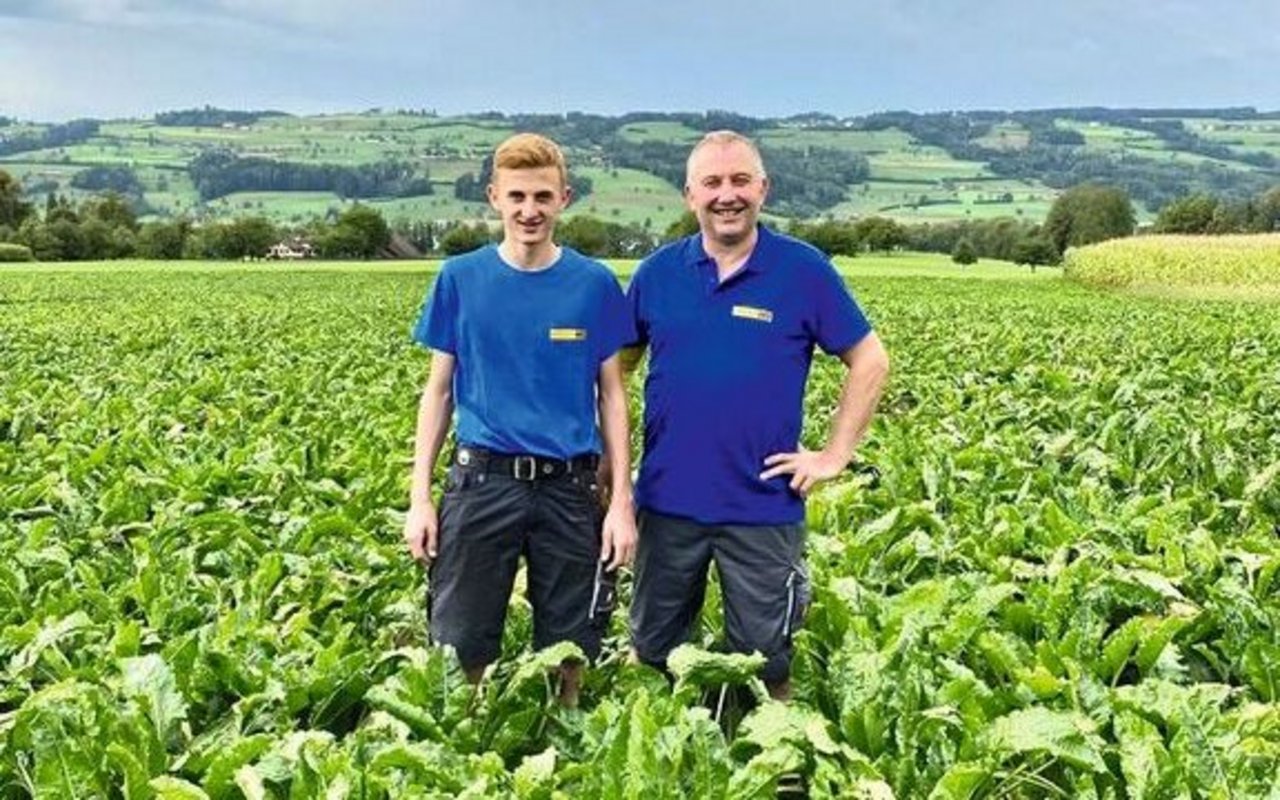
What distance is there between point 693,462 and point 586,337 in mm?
539

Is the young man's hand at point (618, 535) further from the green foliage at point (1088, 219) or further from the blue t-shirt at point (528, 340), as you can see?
the green foliage at point (1088, 219)

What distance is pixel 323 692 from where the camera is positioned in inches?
189

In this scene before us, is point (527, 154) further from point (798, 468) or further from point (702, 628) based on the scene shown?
point (702, 628)

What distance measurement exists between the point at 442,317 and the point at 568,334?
453 millimetres

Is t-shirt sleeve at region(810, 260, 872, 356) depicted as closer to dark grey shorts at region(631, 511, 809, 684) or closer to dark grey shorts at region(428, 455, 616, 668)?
dark grey shorts at region(631, 511, 809, 684)

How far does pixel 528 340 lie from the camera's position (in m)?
4.55

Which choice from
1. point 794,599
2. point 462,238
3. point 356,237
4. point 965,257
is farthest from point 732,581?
point 462,238

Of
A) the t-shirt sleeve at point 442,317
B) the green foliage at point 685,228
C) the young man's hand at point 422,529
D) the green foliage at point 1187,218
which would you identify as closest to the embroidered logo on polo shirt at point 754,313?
the t-shirt sleeve at point 442,317

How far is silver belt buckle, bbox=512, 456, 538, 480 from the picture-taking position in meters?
4.63

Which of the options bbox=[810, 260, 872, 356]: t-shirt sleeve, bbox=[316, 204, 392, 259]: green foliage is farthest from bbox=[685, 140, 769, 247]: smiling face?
bbox=[316, 204, 392, 259]: green foliage

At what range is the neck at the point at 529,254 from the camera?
14.8 ft

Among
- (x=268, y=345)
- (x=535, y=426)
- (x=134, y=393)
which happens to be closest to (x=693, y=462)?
(x=535, y=426)

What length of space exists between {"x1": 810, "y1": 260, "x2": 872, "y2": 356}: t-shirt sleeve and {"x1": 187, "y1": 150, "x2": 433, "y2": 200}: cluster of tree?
156472 mm

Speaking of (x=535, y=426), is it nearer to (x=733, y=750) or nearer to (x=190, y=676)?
(x=733, y=750)
